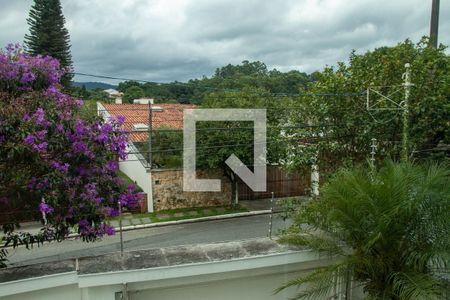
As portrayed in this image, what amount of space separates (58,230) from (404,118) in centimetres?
635

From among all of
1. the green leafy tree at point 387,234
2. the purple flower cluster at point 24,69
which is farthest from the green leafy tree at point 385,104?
the purple flower cluster at point 24,69

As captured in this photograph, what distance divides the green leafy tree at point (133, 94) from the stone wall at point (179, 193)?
17356mm

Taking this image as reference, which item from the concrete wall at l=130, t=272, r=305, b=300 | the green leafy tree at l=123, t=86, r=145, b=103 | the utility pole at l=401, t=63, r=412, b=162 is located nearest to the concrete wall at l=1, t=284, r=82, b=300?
the concrete wall at l=130, t=272, r=305, b=300

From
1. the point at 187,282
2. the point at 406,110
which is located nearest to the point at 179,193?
the point at 406,110

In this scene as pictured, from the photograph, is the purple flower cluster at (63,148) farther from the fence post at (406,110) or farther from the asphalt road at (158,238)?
the asphalt road at (158,238)

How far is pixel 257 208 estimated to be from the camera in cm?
1756

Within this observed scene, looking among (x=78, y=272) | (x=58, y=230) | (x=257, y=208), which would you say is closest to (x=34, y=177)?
(x=58, y=230)

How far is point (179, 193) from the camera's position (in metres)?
17.2

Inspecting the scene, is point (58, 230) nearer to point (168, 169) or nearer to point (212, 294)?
point (212, 294)

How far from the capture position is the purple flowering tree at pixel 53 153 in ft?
8.44

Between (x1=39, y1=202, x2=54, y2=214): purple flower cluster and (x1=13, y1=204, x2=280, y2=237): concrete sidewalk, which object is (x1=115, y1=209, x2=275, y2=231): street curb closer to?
(x1=13, y1=204, x2=280, y2=237): concrete sidewalk

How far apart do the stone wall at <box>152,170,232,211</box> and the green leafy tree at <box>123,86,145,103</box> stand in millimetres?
17356

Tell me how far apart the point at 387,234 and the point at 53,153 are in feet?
8.27

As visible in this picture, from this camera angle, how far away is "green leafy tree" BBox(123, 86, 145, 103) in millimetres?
33531
